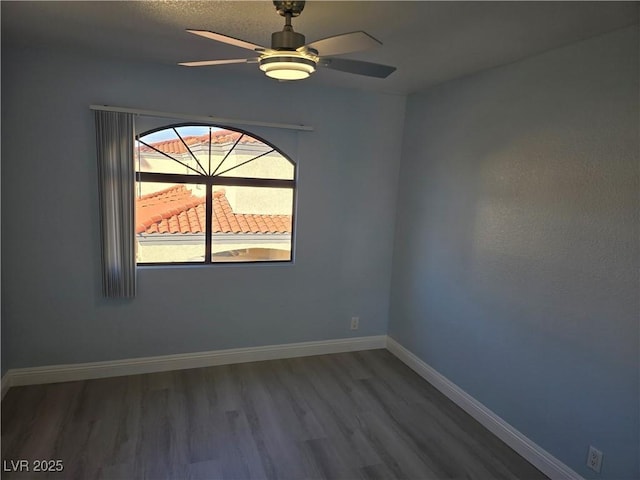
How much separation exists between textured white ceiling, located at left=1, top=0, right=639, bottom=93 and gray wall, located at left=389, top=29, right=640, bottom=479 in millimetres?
249

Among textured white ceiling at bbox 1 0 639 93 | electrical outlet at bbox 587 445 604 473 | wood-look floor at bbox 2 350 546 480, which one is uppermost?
textured white ceiling at bbox 1 0 639 93

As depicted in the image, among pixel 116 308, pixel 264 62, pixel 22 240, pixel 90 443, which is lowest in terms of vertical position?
pixel 90 443

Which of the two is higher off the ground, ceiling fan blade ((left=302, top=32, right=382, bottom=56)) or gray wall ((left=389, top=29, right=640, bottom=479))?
ceiling fan blade ((left=302, top=32, right=382, bottom=56))

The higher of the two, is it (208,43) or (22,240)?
(208,43)

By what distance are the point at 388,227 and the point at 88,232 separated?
2568 millimetres

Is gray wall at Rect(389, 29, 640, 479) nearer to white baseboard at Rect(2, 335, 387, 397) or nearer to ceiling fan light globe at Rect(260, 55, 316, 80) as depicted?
white baseboard at Rect(2, 335, 387, 397)

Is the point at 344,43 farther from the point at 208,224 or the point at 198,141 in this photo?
the point at 208,224

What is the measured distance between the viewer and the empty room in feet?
6.79

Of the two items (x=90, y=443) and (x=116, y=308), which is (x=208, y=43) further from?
(x=90, y=443)

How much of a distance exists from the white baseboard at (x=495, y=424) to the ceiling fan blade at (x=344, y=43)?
2.46m

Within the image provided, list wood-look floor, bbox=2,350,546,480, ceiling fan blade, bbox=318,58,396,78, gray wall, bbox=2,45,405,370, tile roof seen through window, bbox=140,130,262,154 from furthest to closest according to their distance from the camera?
tile roof seen through window, bbox=140,130,262,154 < gray wall, bbox=2,45,405,370 < wood-look floor, bbox=2,350,546,480 < ceiling fan blade, bbox=318,58,396,78

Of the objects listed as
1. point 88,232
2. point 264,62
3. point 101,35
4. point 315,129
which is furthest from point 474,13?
point 88,232

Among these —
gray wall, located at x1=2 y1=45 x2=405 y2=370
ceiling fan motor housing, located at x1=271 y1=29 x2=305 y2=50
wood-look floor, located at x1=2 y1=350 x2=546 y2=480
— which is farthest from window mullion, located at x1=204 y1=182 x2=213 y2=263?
ceiling fan motor housing, located at x1=271 y1=29 x2=305 y2=50

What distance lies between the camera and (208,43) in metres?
2.50
